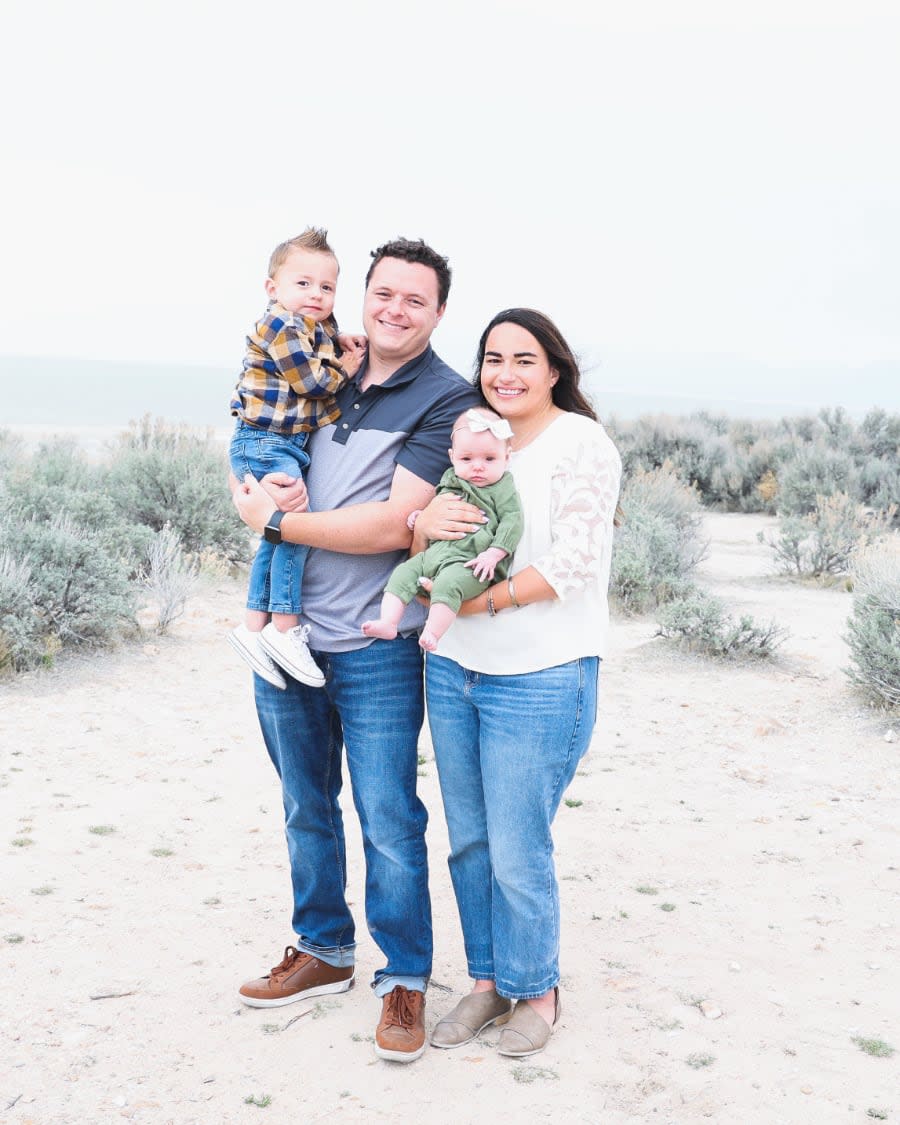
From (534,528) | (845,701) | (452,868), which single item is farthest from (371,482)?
(845,701)

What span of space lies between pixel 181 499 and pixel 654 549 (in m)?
4.36

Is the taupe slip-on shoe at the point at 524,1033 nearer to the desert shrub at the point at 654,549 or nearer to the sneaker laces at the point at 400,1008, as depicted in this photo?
the sneaker laces at the point at 400,1008

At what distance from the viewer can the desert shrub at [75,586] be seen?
290 inches

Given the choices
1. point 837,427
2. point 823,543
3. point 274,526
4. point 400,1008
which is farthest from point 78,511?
point 837,427

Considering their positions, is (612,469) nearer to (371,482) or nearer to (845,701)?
(371,482)

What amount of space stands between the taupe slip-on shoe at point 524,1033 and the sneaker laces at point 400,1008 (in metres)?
0.26

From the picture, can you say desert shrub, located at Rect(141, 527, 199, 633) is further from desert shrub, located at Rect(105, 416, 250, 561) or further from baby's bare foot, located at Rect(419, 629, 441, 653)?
baby's bare foot, located at Rect(419, 629, 441, 653)

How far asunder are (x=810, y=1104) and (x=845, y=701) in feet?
14.0

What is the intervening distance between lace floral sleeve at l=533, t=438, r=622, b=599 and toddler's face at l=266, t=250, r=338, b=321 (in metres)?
0.89

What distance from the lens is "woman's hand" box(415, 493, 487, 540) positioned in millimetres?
2797

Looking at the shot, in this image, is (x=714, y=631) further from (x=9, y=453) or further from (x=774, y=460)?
(x=774, y=460)

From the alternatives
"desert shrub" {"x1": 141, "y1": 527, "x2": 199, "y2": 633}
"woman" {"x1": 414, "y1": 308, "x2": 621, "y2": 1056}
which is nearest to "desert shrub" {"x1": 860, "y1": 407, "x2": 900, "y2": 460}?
"desert shrub" {"x1": 141, "y1": 527, "x2": 199, "y2": 633}

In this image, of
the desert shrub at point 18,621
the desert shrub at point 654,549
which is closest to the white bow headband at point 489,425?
the desert shrub at point 18,621

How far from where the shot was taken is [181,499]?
1050cm
